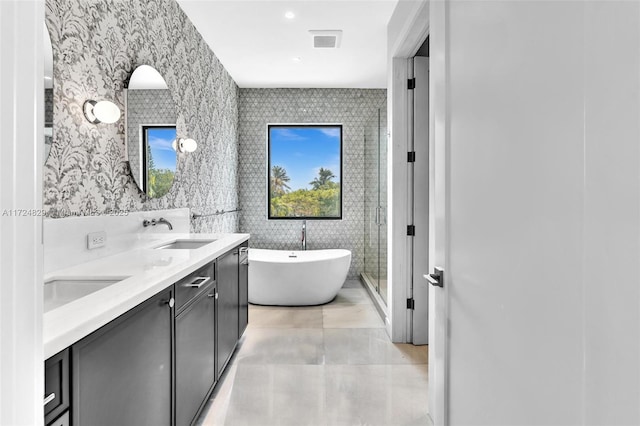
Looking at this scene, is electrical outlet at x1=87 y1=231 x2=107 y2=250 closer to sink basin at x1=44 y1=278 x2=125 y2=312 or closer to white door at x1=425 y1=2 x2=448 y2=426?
sink basin at x1=44 y1=278 x2=125 y2=312

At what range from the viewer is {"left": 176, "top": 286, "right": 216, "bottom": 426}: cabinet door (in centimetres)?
154

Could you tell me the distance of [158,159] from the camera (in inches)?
98.5

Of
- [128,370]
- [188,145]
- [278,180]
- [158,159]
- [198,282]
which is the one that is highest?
[188,145]

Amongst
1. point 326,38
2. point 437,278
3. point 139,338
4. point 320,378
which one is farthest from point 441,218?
Answer: point 326,38

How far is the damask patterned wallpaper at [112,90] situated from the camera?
1586mm

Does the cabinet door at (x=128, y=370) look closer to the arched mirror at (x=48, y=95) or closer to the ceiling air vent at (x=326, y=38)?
the arched mirror at (x=48, y=95)

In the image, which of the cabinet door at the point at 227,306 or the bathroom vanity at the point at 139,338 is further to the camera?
the cabinet door at the point at 227,306

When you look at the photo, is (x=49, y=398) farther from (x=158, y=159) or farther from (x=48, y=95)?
(x=158, y=159)

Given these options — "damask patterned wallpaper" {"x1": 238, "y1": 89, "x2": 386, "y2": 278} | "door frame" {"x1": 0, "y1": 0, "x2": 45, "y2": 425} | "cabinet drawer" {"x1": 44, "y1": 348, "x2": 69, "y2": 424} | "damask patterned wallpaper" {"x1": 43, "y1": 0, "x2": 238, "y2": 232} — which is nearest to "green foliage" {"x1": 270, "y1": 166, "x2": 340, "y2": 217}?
"damask patterned wallpaper" {"x1": 238, "y1": 89, "x2": 386, "y2": 278}

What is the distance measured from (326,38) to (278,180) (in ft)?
7.15

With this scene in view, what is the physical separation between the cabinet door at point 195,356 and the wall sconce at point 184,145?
1.31 metres

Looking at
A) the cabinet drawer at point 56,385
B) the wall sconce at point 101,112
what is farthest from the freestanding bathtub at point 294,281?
the cabinet drawer at point 56,385

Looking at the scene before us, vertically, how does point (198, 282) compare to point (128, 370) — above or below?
above
